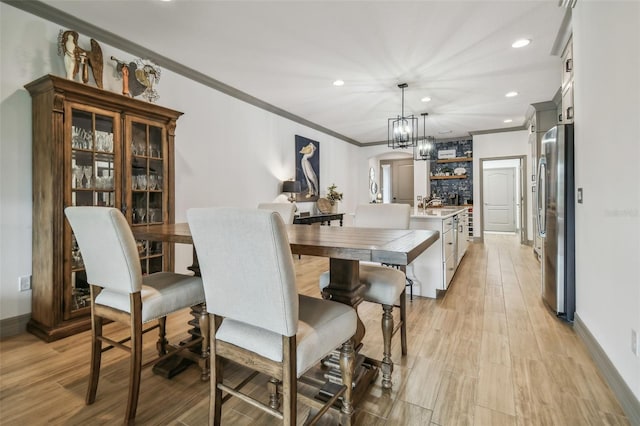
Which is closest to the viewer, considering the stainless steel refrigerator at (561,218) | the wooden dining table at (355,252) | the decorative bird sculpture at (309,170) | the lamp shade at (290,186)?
the wooden dining table at (355,252)

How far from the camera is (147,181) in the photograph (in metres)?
2.96

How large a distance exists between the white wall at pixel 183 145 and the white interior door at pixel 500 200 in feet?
17.7

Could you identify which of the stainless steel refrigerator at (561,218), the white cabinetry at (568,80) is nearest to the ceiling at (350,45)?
the white cabinetry at (568,80)

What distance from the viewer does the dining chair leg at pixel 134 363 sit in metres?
1.43

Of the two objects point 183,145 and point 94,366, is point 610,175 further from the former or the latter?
point 183,145

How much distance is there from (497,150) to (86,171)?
25.2 feet

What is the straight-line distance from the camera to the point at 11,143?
7.74 feet

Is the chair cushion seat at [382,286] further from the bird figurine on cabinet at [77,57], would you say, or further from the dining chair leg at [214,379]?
the bird figurine on cabinet at [77,57]

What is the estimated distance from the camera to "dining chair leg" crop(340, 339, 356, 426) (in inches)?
51.9

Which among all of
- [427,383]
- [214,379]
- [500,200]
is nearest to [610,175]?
[427,383]

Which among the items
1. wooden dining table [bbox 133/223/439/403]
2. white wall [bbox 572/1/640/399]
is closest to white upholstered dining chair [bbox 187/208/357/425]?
wooden dining table [bbox 133/223/439/403]

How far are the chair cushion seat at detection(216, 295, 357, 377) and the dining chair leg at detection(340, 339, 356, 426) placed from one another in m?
0.06

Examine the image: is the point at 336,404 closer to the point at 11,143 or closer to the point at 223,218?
the point at 223,218

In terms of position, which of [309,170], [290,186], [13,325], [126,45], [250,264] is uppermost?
[126,45]
